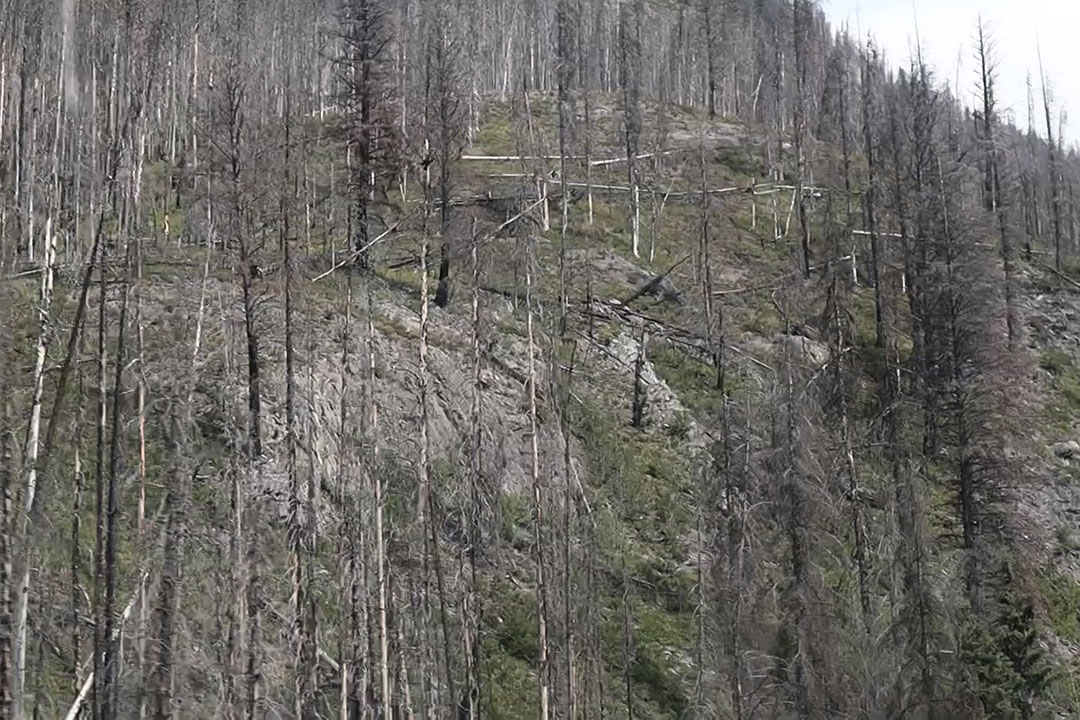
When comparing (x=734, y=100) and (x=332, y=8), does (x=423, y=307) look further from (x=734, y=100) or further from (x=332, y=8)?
(x=734, y=100)

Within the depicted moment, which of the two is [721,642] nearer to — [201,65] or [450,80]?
[450,80]

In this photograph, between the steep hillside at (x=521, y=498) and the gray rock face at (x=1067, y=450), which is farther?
the gray rock face at (x=1067, y=450)

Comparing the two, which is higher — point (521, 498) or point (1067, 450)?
point (521, 498)

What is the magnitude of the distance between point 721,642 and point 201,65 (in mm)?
28594

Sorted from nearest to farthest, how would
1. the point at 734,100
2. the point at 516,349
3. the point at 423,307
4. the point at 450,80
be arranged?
the point at 423,307 < the point at 516,349 < the point at 450,80 < the point at 734,100

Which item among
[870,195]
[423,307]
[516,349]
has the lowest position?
[516,349]

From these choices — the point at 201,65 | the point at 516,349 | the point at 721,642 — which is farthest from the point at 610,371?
the point at 201,65

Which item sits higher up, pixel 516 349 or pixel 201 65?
pixel 201 65

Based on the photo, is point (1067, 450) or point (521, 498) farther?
point (1067, 450)

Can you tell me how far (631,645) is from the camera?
2166 cm

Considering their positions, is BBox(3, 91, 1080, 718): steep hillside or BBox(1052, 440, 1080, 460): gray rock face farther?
BBox(1052, 440, 1080, 460): gray rock face

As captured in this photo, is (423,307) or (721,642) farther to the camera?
(721,642)

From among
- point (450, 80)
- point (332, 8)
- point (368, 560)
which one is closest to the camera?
point (368, 560)

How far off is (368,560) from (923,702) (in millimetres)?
9822
